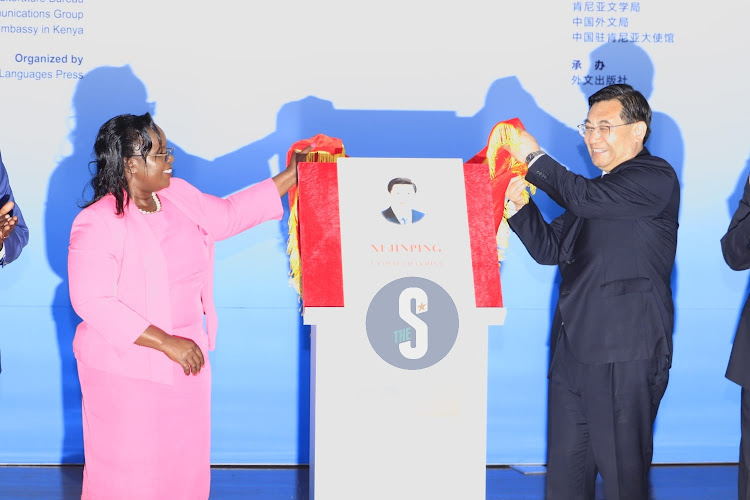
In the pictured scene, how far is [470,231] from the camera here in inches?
96.7

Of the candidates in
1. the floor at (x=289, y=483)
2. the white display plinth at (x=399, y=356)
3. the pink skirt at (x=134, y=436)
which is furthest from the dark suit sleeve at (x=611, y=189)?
the floor at (x=289, y=483)

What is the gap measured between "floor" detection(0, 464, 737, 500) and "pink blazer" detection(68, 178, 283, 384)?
139 cm

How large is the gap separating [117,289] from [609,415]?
163cm

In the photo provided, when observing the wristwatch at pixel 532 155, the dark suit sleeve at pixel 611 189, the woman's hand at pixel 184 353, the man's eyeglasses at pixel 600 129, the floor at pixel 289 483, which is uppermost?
the man's eyeglasses at pixel 600 129

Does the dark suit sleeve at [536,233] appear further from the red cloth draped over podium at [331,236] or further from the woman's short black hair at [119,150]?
the woman's short black hair at [119,150]

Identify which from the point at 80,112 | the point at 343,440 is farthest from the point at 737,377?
the point at 80,112

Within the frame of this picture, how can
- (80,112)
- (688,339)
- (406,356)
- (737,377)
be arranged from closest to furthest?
(406,356), (737,377), (80,112), (688,339)

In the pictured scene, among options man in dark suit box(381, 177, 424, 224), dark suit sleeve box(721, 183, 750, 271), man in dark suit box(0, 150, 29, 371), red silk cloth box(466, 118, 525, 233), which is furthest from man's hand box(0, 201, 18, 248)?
dark suit sleeve box(721, 183, 750, 271)

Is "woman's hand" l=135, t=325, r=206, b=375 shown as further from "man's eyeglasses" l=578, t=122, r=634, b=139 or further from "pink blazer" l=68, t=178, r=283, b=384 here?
"man's eyeglasses" l=578, t=122, r=634, b=139

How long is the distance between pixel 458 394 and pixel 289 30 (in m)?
2.29

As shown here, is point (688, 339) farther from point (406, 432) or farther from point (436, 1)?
point (406, 432)

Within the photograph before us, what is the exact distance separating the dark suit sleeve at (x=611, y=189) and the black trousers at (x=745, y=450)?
682mm

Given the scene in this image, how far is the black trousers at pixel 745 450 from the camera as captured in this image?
2809mm

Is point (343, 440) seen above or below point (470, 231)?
below
